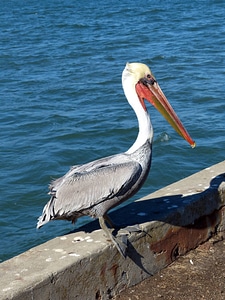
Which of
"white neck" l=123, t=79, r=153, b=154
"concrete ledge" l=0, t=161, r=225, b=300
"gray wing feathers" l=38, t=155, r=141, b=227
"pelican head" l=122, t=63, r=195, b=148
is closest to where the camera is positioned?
"concrete ledge" l=0, t=161, r=225, b=300

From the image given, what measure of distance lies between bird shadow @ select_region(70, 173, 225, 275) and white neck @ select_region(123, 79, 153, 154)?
0.47 meters

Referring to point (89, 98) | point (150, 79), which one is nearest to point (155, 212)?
point (150, 79)

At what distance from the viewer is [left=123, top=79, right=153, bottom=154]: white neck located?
479 centimetres

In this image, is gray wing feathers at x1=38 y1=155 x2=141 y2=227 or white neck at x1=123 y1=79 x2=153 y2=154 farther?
white neck at x1=123 y1=79 x2=153 y2=154

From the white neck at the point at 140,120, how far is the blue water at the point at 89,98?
3.33m

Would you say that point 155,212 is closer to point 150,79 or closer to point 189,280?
point 189,280

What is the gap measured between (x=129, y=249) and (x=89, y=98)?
30.7 feet

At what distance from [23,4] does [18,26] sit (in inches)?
272

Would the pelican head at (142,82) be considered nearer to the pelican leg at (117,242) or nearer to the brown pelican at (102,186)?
the brown pelican at (102,186)

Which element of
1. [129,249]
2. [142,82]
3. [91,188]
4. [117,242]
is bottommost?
[129,249]

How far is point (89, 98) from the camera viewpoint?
13820 mm

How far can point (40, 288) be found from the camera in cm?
403

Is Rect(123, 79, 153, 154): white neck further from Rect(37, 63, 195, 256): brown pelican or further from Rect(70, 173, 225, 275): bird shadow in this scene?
Rect(70, 173, 225, 275): bird shadow

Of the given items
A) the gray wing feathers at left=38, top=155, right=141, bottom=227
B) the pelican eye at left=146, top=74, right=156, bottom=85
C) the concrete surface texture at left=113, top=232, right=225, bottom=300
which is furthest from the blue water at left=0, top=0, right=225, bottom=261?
the pelican eye at left=146, top=74, right=156, bottom=85
